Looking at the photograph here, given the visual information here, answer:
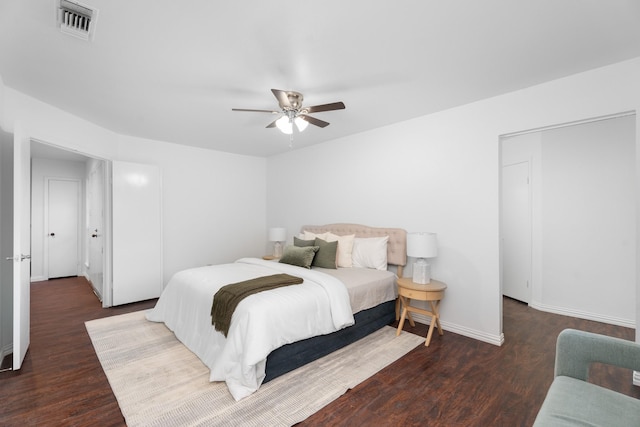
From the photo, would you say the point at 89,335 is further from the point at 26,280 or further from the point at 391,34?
the point at 391,34

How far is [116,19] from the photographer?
1.81m

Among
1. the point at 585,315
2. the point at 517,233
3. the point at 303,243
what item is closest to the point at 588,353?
the point at 585,315

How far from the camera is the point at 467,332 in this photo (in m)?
3.25

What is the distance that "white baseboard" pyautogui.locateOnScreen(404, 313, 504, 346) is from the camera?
303 cm

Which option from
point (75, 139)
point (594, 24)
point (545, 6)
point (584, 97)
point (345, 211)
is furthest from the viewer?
point (345, 211)

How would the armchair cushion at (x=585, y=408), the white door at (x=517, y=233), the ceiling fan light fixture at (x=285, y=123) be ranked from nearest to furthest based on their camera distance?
the armchair cushion at (x=585, y=408) → the ceiling fan light fixture at (x=285, y=123) → the white door at (x=517, y=233)

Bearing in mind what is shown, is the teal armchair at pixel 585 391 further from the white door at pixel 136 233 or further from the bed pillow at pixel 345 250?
the white door at pixel 136 233

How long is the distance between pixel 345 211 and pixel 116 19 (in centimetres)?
352

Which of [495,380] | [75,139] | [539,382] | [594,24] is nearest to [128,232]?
[75,139]

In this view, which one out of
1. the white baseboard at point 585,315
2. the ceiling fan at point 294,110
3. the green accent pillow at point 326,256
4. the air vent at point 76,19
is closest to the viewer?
the air vent at point 76,19

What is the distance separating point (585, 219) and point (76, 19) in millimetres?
5635

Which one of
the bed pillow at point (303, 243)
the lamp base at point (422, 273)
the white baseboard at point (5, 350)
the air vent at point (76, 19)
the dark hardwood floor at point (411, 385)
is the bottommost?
the dark hardwood floor at point (411, 385)

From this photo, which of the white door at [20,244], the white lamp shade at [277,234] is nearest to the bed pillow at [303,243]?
the white lamp shade at [277,234]

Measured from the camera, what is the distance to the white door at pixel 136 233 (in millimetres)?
4215
